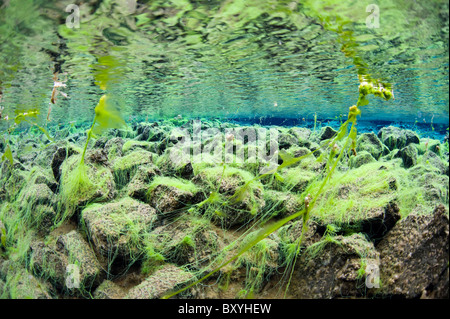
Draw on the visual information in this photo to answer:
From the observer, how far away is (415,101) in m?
11.6

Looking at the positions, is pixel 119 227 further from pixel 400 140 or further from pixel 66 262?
pixel 400 140

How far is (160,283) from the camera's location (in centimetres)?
247

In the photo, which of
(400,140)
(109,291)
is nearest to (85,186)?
(109,291)

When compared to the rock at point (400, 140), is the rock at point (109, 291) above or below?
above

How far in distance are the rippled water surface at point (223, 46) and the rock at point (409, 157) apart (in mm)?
903

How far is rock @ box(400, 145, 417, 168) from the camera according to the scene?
4.63 metres

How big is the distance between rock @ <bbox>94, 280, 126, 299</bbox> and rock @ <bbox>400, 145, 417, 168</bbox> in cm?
480

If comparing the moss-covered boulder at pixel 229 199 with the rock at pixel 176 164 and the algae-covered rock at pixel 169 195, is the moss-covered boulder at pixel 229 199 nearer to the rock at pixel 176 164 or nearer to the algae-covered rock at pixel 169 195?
the algae-covered rock at pixel 169 195

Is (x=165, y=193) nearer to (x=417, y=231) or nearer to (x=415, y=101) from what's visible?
(x=417, y=231)

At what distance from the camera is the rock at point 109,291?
254cm

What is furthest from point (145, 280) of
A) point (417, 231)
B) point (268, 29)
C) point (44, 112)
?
point (44, 112)
